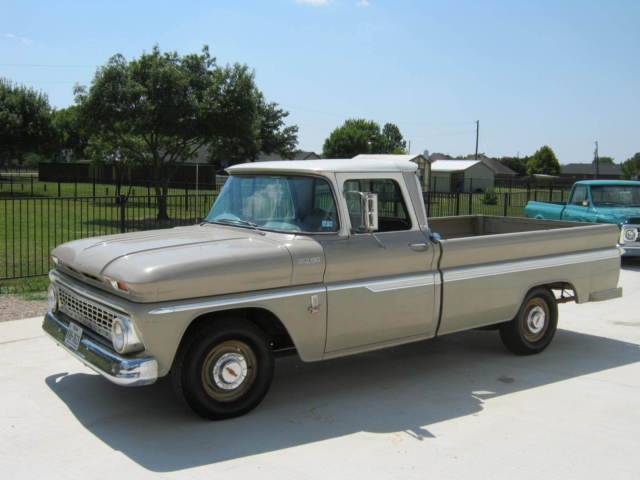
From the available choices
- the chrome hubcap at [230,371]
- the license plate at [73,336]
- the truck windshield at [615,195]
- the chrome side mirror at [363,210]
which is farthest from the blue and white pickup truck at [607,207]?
the license plate at [73,336]

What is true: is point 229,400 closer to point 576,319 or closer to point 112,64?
point 576,319

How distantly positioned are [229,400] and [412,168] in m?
2.57

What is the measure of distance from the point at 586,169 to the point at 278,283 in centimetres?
13618

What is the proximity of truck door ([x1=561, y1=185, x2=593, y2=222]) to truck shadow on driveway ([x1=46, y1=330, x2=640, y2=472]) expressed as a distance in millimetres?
6749

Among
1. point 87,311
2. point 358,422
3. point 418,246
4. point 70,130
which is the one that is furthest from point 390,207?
point 70,130

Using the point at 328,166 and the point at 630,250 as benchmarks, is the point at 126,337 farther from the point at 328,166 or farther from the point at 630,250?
the point at 630,250

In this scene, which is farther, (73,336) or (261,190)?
(261,190)

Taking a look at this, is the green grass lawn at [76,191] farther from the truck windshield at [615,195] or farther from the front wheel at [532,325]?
the front wheel at [532,325]

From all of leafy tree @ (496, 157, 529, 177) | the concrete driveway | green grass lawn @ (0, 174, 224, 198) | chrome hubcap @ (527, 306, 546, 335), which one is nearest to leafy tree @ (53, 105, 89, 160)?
green grass lawn @ (0, 174, 224, 198)

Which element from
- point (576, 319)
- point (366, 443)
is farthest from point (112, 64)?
point (366, 443)

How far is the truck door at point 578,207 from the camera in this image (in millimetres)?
13711

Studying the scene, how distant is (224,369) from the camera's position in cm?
487

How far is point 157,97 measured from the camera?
20703mm

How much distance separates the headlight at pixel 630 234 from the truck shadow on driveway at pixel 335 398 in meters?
6.18
